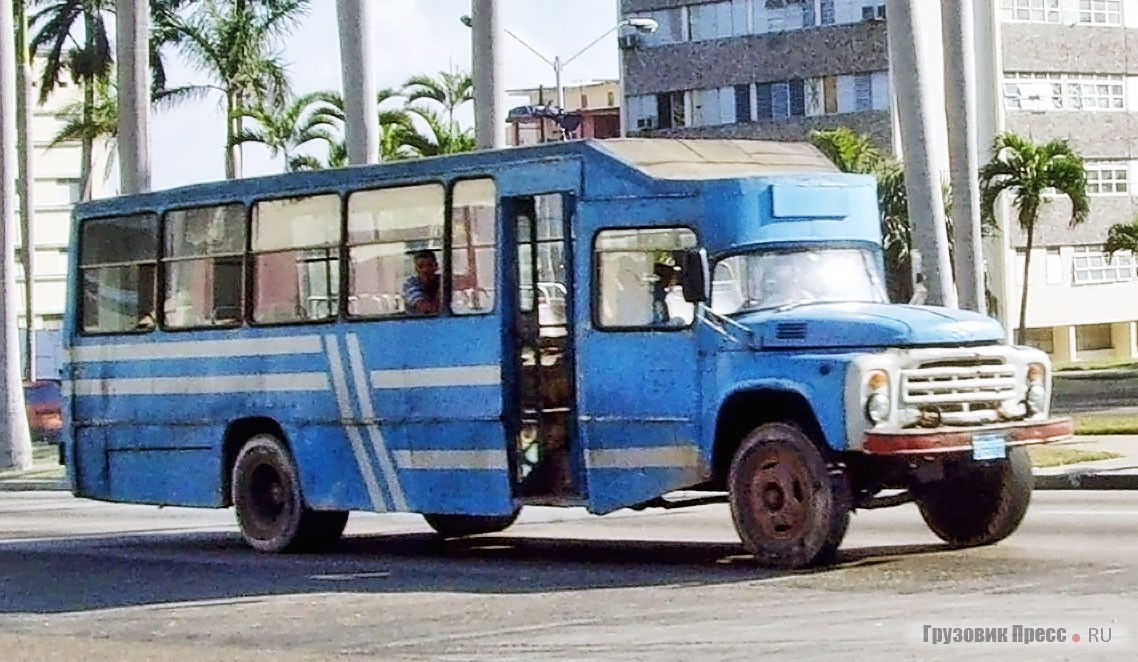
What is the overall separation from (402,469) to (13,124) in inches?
873

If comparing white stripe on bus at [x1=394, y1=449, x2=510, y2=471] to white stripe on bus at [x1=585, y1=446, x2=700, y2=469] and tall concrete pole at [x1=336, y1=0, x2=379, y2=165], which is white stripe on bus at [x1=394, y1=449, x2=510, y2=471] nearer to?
white stripe on bus at [x1=585, y1=446, x2=700, y2=469]

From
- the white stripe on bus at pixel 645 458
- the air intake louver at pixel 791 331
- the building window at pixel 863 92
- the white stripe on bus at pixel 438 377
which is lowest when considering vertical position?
the white stripe on bus at pixel 645 458

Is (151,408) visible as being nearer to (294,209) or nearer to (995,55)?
(294,209)

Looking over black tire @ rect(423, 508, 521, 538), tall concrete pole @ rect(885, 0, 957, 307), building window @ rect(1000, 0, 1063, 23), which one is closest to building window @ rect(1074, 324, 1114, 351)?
building window @ rect(1000, 0, 1063, 23)

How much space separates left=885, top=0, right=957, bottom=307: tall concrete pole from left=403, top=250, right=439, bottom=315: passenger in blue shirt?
957 cm

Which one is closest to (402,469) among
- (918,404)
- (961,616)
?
(918,404)

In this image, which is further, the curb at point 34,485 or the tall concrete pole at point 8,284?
the tall concrete pole at point 8,284

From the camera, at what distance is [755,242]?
1720 cm

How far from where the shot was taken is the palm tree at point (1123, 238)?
76188 mm

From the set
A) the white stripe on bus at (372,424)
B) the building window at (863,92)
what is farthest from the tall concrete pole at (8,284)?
the building window at (863,92)

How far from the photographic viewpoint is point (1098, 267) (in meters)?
85.7

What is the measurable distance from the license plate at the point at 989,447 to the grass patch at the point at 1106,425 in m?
14.7

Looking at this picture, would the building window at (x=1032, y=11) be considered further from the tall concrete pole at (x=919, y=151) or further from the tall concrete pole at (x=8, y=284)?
the tall concrete pole at (x=919, y=151)

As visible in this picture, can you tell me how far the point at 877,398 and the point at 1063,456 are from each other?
36.9 ft
